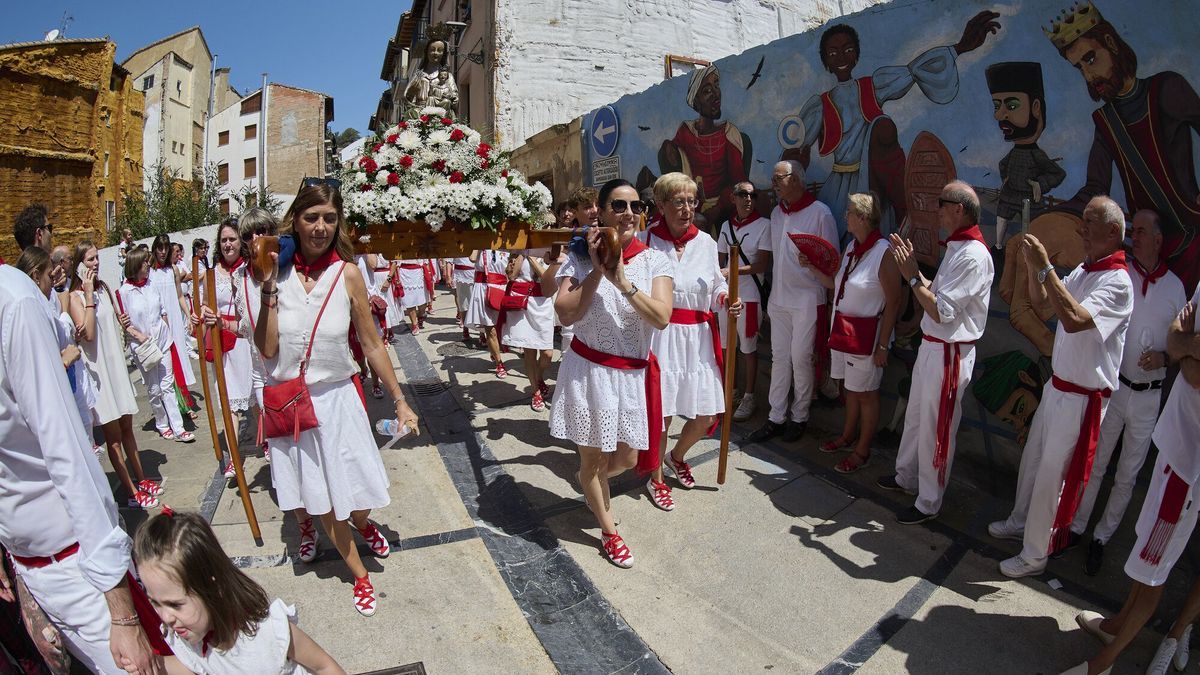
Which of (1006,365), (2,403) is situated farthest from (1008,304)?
(2,403)

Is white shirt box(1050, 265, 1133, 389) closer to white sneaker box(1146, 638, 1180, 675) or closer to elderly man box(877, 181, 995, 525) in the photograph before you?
elderly man box(877, 181, 995, 525)

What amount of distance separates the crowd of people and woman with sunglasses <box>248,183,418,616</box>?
12mm

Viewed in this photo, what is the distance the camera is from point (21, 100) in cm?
1852

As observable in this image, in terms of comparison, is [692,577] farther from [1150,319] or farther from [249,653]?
[1150,319]

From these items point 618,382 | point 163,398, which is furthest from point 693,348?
point 163,398

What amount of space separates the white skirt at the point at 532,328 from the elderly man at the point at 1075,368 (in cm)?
440

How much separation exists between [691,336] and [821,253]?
158 centimetres

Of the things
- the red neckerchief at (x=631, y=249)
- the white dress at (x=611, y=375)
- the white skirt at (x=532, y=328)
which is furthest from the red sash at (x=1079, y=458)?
the white skirt at (x=532, y=328)

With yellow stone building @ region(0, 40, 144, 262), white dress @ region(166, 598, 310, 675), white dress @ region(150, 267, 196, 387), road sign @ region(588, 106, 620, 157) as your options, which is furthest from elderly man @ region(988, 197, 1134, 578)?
yellow stone building @ region(0, 40, 144, 262)

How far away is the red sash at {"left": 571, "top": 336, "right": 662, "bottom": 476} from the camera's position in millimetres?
3887

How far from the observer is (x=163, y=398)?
6531 mm

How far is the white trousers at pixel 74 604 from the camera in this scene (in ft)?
6.75

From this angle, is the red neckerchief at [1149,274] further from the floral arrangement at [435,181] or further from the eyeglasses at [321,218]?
the eyeglasses at [321,218]

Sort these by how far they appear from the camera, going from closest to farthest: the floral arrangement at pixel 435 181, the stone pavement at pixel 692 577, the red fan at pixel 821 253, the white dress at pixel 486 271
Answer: the stone pavement at pixel 692 577 < the floral arrangement at pixel 435 181 < the red fan at pixel 821 253 < the white dress at pixel 486 271
